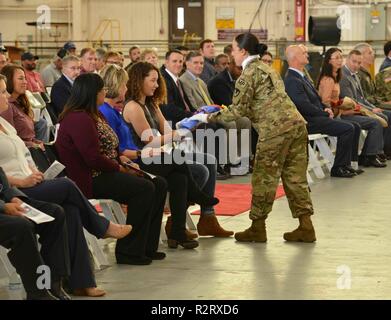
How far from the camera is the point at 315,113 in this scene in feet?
32.8

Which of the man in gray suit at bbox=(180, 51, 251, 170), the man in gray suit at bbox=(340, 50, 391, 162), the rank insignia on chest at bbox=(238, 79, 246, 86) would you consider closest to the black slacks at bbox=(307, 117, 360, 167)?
the man in gray suit at bbox=(180, 51, 251, 170)

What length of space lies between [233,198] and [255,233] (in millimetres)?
2096

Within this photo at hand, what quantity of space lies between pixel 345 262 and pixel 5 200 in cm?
215

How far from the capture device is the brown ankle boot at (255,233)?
20.5ft

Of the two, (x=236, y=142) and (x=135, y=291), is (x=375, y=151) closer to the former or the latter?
(x=236, y=142)

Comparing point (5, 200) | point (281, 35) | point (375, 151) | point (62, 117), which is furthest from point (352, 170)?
point (281, 35)

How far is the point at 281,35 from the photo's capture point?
2111cm

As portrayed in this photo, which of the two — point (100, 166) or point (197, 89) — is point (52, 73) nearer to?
point (197, 89)

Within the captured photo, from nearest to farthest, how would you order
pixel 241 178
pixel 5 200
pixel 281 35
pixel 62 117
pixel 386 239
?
1. pixel 5 200
2. pixel 62 117
3. pixel 386 239
4. pixel 241 178
5. pixel 281 35

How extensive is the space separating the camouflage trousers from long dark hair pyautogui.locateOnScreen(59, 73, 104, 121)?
130cm

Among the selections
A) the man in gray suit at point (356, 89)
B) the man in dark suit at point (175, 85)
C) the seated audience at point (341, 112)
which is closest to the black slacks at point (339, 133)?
the seated audience at point (341, 112)

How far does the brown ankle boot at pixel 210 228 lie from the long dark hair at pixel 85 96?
141 centimetres

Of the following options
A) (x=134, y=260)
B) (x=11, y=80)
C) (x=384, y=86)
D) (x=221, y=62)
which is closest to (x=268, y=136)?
(x=134, y=260)

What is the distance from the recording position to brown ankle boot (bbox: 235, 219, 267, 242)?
246 inches
